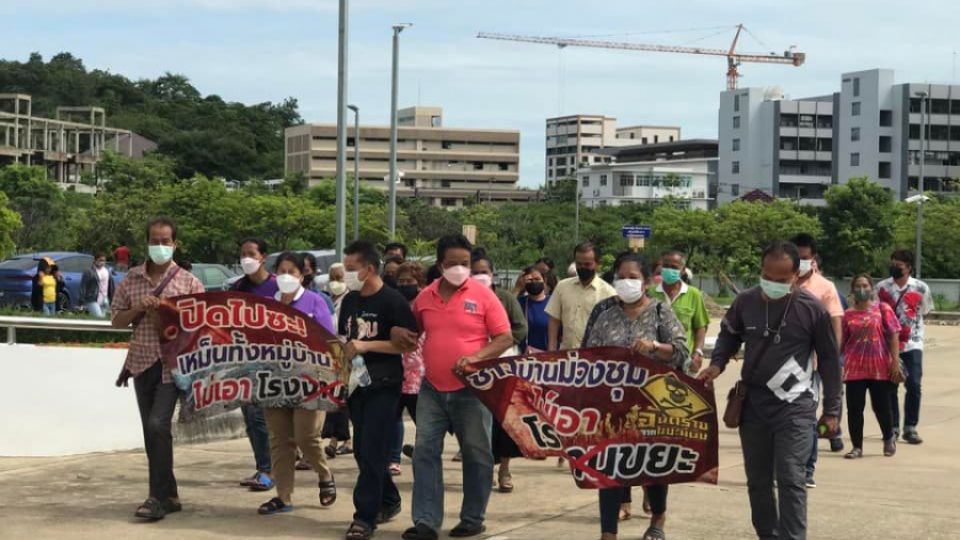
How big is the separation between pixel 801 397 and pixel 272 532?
345cm

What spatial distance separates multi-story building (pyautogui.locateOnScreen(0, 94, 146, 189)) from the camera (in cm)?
10781

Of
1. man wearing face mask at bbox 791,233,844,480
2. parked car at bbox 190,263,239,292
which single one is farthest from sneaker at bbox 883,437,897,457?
parked car at bbox 190,263,239,292

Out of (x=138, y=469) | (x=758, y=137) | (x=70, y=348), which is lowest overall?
(x=138, y=469)

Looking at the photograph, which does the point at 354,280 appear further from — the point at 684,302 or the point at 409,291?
the point at 684,302

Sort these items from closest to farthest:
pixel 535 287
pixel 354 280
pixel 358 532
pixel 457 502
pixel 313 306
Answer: pixel 358 532 → pixel 354 280 → pixel 313 306 → pixel 457 502 → pixel 535 287

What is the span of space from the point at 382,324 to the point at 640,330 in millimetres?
1623

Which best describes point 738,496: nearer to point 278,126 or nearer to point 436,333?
point 436,333

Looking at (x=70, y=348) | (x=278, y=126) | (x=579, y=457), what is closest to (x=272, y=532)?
(x=579, y=457)

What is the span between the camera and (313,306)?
32.4ft

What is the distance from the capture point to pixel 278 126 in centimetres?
15412

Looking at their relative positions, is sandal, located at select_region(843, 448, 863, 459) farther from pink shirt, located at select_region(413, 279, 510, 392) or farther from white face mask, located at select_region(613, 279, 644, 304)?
pink shirt, located at select_region(413, 279, 510, 392)

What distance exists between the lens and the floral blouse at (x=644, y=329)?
854 centimetres

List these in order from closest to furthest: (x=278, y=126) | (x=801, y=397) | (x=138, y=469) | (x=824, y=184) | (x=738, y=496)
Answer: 1. (x=801, y=397)
2. (x=738, y=496)
3. (x=138, y=469)
4. (x=824, y=184)
5. (x=278, y=126)

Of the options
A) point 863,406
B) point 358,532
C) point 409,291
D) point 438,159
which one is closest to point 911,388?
point 863,406
